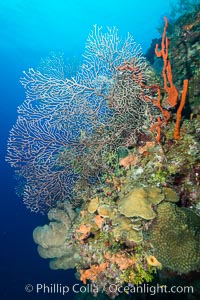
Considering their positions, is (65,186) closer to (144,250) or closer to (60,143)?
(60,143)

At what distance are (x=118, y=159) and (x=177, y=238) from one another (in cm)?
216

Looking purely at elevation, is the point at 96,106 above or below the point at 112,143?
above

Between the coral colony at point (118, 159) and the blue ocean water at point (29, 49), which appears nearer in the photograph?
the coral colony at point (118, 159)

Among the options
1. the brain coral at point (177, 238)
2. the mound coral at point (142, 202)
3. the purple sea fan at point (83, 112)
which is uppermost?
the purple sea fan at point (83, 112)

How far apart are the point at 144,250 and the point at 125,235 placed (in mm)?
392

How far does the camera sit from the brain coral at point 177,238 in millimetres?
3342

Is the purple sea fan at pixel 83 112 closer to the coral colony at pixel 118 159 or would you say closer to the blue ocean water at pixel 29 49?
the coral colony at pixel 118 159

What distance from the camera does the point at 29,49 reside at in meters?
77.9

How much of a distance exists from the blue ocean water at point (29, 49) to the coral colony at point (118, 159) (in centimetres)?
791

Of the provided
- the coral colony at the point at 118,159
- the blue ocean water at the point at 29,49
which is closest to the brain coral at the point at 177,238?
the coral colony at the point at 118,159

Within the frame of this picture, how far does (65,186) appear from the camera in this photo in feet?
18.6


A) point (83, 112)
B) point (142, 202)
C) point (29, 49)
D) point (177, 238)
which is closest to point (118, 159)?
point (83, 112)

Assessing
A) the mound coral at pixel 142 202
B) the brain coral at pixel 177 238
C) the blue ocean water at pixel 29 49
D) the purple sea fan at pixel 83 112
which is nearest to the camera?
the brain coral at pixel 177 238

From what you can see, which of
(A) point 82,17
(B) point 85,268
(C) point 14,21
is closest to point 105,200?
(B) point 85,268
